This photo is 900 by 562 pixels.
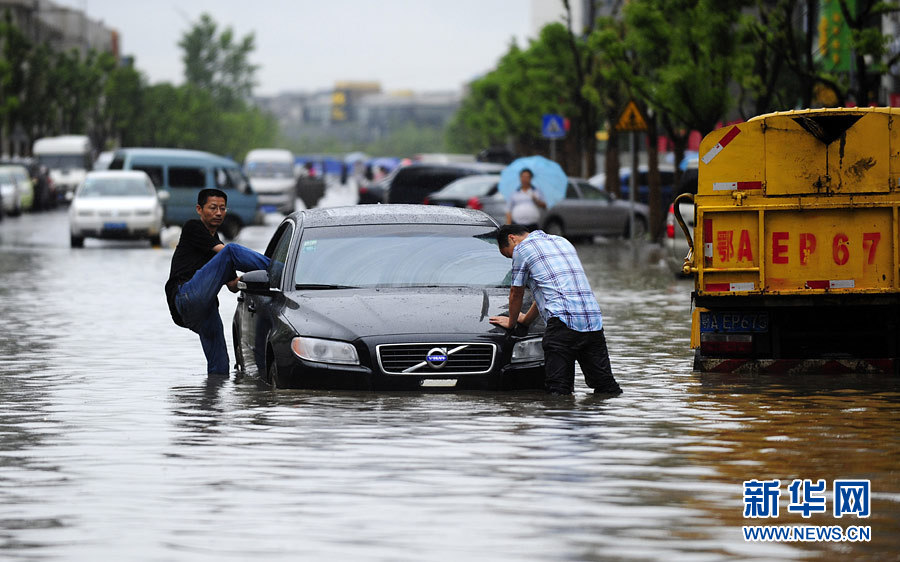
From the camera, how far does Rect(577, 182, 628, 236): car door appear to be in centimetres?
4319

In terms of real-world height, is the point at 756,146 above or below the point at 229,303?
above

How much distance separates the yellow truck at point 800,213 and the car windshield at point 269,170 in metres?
48.1

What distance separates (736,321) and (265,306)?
3.57 meters

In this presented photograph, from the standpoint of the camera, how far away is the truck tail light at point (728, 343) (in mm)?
14938

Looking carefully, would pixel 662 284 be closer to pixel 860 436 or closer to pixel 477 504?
pixel 860 436

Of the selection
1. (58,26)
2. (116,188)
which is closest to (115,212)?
(116,188)

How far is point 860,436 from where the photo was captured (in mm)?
11219

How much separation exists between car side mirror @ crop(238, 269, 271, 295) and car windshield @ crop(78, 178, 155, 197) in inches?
1071

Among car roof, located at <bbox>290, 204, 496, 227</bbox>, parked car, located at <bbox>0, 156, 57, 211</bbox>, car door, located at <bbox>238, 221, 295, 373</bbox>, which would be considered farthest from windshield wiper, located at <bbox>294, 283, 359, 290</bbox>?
parked car, located at <bbox>0, 156, 57, 211</bbox>

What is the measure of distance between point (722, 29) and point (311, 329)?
2622 centimetres

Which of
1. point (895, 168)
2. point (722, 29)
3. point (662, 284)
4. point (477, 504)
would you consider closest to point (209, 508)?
point (477, 504)

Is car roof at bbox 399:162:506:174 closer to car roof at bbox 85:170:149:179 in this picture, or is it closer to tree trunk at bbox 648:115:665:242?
tree trunk at bbox 648:115:665:242

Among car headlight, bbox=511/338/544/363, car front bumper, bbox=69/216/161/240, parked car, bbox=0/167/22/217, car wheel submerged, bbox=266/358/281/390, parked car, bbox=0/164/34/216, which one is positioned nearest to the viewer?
car headlight, bbox=511/338/544/363

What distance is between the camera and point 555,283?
1291 cm
